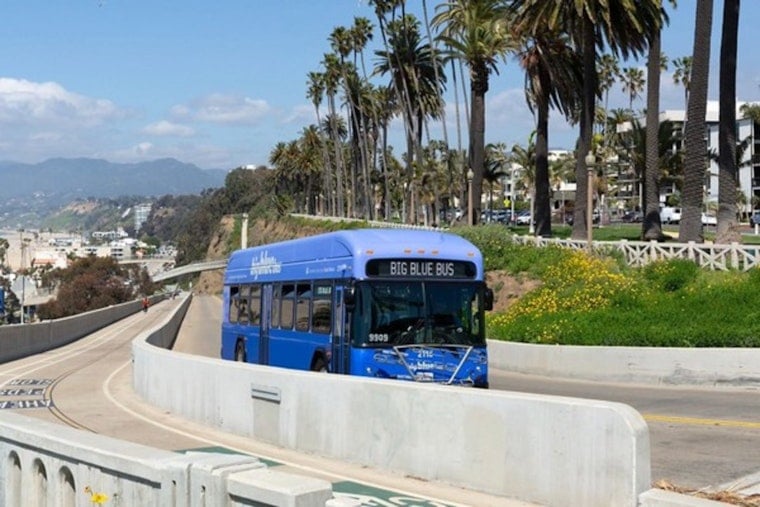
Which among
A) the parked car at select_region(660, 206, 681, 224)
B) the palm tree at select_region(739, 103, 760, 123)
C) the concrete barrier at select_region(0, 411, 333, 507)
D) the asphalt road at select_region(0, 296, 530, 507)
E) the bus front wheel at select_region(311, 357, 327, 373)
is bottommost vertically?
the asphalt road at select_region(0, 296, 530, 507)

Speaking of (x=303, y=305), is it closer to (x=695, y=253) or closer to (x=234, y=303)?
(x=234, y=303)

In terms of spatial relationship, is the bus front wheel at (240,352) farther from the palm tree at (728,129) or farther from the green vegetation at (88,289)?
the green vegetation at (88,289)

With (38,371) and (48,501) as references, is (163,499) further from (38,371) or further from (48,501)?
(38,371)

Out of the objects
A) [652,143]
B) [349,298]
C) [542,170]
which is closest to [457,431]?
[349,298]

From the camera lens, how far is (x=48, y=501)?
7.59 metres

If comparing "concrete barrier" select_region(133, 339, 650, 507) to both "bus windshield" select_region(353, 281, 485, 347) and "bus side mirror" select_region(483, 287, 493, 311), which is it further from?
"bus side mirror" select_region(483, 287, 493, 311)

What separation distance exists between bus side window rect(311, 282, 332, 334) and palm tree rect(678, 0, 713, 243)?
21.2 metres

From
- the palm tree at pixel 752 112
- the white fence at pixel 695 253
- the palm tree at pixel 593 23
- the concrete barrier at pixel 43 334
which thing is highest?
the palm tree at pixel 752 112

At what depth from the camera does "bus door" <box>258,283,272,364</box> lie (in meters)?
20.8

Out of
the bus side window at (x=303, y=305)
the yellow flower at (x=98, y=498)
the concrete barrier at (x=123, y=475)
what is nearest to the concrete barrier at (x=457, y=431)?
the concrete barrier at (x=123, y=475)

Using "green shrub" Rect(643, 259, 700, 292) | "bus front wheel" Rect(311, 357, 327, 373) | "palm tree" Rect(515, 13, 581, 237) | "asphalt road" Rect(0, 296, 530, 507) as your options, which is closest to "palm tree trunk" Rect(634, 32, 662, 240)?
"palm tree" Rect(515, 13, 581, 237)

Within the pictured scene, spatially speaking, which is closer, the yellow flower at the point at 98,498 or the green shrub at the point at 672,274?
the yellow flower at the point at 98,498

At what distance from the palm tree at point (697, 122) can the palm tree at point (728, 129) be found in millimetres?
618

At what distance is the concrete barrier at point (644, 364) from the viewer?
20562 millimetres
